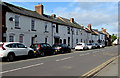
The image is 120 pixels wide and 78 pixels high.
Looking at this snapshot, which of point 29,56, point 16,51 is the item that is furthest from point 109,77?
point 29,56

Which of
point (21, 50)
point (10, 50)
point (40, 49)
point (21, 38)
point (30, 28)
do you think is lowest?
point (40, 49)

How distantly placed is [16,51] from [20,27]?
898cm

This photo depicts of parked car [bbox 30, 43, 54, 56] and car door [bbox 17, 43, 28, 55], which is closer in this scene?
car door [bbox 17, 43, 28, 55]

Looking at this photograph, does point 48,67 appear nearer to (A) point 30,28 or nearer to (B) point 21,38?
(B) point 21,38

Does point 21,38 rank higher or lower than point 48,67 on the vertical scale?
higher

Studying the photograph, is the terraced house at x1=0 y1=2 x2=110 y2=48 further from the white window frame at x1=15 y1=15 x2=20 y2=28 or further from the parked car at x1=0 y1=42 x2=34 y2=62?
the parked car at x1=0 y1=42 x2=34 y2=62

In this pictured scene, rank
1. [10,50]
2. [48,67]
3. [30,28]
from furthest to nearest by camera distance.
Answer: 1. [30,28]
2. [10,50]
3. [48,67]

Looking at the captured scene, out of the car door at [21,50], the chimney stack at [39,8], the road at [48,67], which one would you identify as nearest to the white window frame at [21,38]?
the car door at [21,50]

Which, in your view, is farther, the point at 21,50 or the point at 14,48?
the point at 21,50

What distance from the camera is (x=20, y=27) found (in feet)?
74.3

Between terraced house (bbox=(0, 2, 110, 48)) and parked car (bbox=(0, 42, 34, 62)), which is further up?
terraced house (bbox=(0, 2, 110, 48))

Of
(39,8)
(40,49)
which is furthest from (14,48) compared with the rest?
(39,8)

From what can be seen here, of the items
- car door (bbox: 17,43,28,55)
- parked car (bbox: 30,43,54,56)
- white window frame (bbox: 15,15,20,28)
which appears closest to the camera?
car door (bbox: 17,43,28,55)

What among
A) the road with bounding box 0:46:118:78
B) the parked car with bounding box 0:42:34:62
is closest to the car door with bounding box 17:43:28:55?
the parked car with bounding box 0:42:34:62
